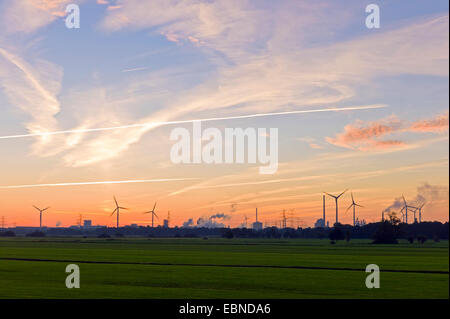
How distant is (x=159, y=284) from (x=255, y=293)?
10325 millimetres

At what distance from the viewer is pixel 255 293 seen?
4181cm
